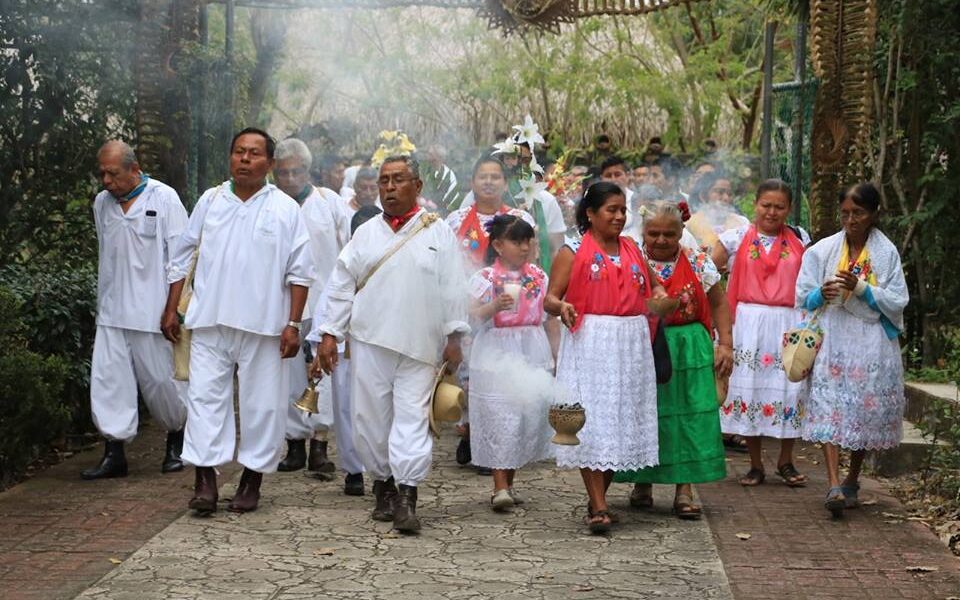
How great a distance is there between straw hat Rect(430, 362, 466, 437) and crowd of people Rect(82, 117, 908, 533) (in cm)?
4

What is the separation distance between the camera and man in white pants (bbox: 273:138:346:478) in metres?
9.80

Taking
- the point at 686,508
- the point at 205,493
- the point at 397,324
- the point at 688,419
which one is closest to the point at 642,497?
the point at 686,508

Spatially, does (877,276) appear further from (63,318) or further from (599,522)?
(63,318)

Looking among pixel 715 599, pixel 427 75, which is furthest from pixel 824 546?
pixel 427 75

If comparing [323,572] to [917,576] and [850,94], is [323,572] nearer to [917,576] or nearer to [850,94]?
[917,576]

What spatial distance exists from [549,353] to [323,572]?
9.00 feet

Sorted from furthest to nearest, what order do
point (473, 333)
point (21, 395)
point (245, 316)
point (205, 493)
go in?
point (473, 333) < point (21, 395) < point (245, 316) < point (205, 493)

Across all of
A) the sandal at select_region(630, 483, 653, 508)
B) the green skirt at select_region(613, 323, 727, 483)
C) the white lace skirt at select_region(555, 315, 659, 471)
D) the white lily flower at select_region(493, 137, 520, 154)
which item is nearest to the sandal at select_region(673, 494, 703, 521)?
the green skirt at select_region(613, 323, 727, 483)

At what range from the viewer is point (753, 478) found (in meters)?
9.73

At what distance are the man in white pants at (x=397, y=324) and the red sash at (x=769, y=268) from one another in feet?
9.14

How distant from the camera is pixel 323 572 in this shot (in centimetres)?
705

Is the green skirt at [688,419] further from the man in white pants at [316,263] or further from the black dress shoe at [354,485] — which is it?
the man in white pants at [316,263]

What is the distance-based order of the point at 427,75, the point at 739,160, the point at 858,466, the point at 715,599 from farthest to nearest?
the point at 427,75, the point at 739,160, the point at 858,466, the point at 715,599

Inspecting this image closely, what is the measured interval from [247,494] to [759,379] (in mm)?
3666
